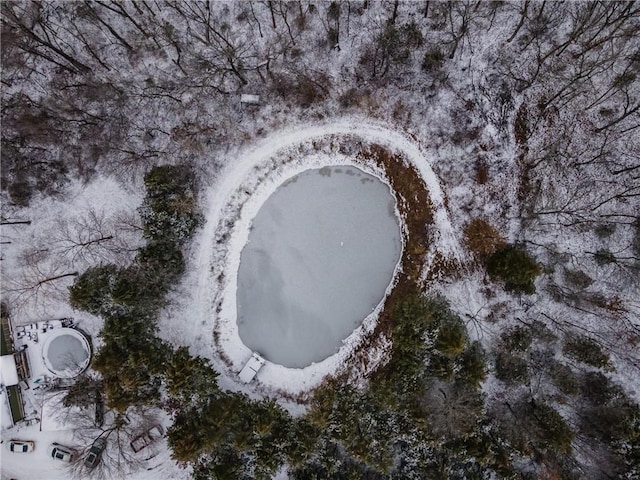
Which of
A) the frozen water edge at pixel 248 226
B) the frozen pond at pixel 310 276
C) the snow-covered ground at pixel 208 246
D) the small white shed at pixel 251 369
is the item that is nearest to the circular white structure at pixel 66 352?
the snow-covered ground at pixel 208 246

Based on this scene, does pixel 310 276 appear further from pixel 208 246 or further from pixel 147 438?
pixel 147 438

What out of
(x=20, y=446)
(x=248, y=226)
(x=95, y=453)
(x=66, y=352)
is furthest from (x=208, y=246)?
(x=20, y=446)

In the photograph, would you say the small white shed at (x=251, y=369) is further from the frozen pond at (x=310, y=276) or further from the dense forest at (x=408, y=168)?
the dense forest at (x=408, y=168)

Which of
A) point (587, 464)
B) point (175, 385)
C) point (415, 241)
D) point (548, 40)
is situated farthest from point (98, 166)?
point (587, 464)

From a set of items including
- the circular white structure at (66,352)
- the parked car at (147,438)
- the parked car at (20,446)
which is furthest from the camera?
the circular white structure at (66,352)

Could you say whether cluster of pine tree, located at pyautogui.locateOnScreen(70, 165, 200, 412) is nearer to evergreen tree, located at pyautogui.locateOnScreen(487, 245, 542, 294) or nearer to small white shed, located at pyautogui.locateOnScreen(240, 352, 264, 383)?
small white shed, located at pyautogui.locateOnScreen(240, 352, 264, 383)
